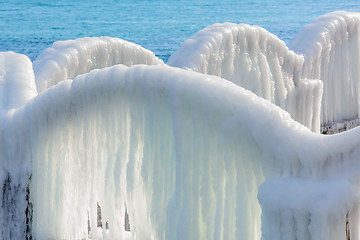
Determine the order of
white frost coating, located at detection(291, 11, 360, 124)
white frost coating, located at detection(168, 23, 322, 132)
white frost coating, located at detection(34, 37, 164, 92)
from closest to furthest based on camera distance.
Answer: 1. white frost coating, located at detection(34, 37, 164, 92)
2. white frost coating, located at detection(168, 23, 322, 132)
3. white frost coating, located at detection(291, 11, 360, 124)

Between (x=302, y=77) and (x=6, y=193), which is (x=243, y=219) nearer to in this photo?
(x=6, y=193)

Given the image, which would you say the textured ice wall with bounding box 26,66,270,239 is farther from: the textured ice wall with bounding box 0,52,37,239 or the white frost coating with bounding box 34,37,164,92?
the white frost coating with bounding box 34,37,164,92

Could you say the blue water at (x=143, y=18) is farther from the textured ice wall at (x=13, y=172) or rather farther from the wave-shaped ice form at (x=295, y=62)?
the textured ice wall at (x=13, y=172)

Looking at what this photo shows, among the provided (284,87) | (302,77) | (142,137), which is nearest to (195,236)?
(142,137)

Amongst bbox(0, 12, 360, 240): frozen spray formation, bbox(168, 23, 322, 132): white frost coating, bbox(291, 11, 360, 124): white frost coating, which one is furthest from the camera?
bbox(291, 11, 360, 124): white frost coating

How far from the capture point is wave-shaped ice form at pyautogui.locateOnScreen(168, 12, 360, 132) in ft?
18.3

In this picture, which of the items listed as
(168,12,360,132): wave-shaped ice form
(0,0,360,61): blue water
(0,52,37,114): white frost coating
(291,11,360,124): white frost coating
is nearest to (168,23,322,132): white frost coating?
(168,12,360,132): wave-shaped ice form

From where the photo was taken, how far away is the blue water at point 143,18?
40.1m

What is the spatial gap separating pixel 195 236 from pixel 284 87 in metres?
3.30

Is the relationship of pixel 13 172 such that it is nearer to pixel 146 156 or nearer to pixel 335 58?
pixel 146 156

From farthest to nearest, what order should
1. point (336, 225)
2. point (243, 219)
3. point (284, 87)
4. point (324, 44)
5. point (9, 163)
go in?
point (324, 44) → point (284, 87) → point (9, 163) → point (243, 219) → point (336, 225)

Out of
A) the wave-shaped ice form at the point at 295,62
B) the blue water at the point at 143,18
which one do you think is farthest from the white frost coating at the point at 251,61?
the blue water at the point at 143,18

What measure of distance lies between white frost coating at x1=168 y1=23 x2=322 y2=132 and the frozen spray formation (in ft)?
5.73

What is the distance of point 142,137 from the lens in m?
3.23
